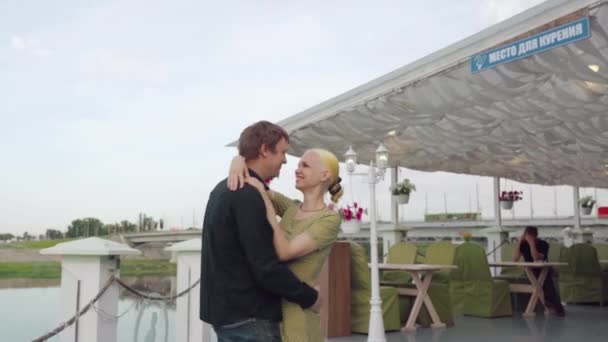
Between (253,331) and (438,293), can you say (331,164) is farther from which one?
(438,293)

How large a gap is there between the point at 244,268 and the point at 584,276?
895cm

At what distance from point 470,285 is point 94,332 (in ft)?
18.3

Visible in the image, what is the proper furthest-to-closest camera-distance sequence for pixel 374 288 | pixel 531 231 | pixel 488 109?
pixel 531 231 < pixel 488 109 < pixel 374 288

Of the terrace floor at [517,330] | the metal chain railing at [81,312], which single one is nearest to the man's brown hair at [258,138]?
the metal chain railing at [81,312]

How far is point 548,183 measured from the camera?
15148mm

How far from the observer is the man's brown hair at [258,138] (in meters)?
1.51

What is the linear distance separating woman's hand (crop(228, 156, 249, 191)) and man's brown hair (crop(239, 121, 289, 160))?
0.04 metres

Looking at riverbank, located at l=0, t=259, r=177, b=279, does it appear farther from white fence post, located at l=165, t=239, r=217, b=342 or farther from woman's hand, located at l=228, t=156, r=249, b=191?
woman's hand, located at l=228, t=156, r=249, b=191

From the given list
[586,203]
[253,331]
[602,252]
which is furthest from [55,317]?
[586,203]

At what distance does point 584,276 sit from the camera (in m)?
9.04

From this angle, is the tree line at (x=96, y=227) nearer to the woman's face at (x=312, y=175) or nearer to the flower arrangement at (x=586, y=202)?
the flower arrangement at (x=586, y=202)

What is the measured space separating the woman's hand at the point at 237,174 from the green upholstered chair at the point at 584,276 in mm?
8536

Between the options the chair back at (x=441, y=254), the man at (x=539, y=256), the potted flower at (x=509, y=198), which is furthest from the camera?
the potted flower at (x=509, y=198)

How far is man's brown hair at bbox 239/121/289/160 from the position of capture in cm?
151
